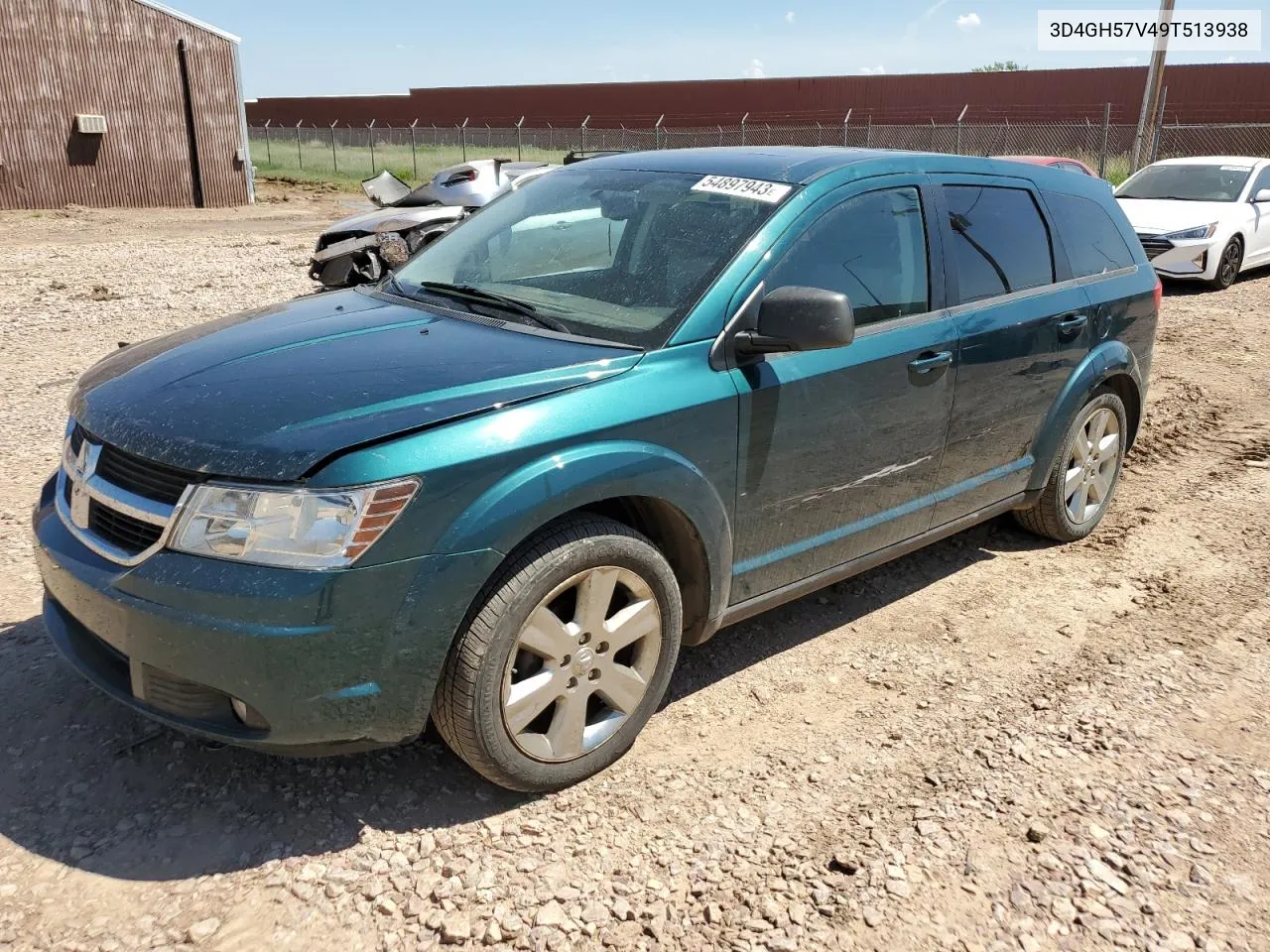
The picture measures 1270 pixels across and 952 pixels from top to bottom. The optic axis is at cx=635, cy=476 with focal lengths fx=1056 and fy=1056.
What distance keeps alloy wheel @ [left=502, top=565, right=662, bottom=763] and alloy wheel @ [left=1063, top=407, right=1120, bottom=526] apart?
8.78 ft

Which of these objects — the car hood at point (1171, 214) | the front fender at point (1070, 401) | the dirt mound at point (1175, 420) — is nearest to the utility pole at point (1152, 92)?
the car hood at point (1171, 214)

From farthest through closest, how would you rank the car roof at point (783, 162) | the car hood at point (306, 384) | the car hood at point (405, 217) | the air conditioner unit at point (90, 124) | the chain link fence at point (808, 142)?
the chain link fence at point (808, 142)
the air conditioner unit at point (90, 124)
the car hood at point (405, 217)
the car roof at point (783, 162)
the car hood at point (306, 384)

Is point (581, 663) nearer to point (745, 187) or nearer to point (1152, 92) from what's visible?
point (745, 187)

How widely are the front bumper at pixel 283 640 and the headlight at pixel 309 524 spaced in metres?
0.04

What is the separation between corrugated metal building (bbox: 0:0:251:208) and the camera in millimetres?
21078

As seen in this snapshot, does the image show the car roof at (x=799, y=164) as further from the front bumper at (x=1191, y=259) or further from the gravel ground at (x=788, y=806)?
the front bumper at (x=1191, y=259)

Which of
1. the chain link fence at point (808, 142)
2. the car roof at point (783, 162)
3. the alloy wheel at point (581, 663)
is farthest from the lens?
the chain link fence at point (808, 142)

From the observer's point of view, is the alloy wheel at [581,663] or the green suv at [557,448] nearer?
the green suv at [557,448]

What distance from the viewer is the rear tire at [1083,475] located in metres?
4.85

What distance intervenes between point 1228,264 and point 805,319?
1195cm

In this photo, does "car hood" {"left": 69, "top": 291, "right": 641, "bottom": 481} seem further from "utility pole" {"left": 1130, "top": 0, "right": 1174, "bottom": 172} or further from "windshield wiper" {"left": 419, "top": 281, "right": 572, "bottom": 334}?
"utility pole" {"left": 1130, "top": 0, "right": 1174, "bottom": 172}

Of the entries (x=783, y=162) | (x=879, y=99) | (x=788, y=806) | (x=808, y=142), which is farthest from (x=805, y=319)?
(x=879, y=99)

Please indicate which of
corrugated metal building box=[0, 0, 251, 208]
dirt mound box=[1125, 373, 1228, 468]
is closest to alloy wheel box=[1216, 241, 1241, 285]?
dirt mound box=[1125, 373, 1228, 468]

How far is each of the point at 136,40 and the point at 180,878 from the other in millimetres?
24052
